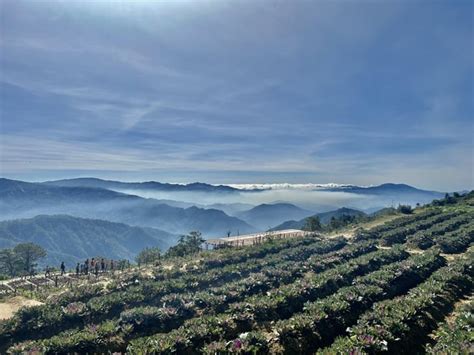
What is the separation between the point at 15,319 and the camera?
1611 centimetres

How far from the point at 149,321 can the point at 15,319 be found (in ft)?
24.0

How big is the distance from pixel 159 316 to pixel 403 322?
35.2 feet

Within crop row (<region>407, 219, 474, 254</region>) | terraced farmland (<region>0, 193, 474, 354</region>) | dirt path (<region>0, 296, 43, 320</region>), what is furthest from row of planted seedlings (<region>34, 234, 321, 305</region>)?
crop row (<region>407, 219, 474, 254</region>)

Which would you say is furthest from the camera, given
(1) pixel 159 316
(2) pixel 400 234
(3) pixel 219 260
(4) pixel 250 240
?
(4) pixel 250 240

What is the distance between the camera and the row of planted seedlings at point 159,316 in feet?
40.8

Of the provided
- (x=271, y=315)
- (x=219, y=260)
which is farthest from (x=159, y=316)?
(x=219, y=260)

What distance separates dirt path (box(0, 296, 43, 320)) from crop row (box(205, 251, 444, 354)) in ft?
58.4

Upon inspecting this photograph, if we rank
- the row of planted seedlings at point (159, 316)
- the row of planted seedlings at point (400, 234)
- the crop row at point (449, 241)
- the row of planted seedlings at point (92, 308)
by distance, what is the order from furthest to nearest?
the row of planted seedlings at point (400, 234) → the crop row at point (449, 241) → the row of planted seedlings at point (92, 308) → the row of planted seedlings at point (159, 316)

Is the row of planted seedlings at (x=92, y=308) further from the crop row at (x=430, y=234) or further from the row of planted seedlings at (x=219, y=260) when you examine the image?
the crop row at (x=430, y=234)

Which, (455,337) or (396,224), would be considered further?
(396,224)

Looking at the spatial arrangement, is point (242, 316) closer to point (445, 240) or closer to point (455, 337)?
point (455, 337)

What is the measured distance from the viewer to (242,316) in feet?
46.9

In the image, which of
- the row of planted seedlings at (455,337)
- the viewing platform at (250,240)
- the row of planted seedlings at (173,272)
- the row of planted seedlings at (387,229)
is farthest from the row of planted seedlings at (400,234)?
the row of planted seedlings at (455,337)

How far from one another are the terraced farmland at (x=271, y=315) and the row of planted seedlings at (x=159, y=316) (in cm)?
5
